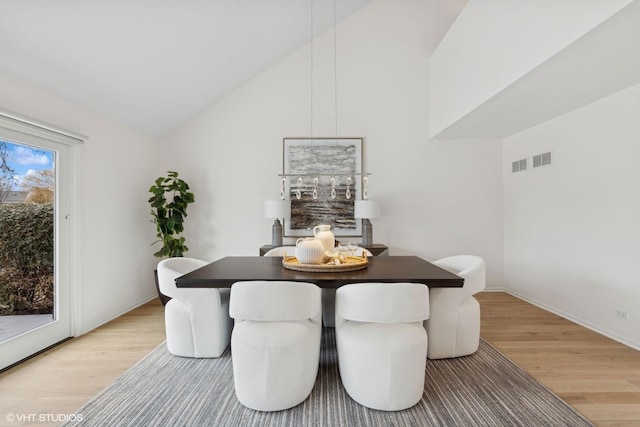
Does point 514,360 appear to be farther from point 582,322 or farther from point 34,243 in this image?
point 34,243

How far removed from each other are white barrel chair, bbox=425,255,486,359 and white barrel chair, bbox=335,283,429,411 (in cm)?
63

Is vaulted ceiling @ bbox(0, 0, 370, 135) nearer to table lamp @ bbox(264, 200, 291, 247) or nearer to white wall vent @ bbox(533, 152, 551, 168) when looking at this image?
table lamp @ bbox(264, 200, 291, 247)

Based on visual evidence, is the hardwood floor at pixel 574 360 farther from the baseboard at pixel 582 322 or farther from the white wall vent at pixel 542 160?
the white wall vent at pixel 542 160

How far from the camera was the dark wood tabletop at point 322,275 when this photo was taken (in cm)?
196

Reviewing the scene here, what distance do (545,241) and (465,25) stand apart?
2.84 m

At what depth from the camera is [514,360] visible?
240 centimetres

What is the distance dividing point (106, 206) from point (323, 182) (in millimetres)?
2776

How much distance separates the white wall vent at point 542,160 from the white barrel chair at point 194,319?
4118 millimetres

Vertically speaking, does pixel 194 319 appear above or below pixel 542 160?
below

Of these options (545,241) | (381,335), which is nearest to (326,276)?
(381,335)

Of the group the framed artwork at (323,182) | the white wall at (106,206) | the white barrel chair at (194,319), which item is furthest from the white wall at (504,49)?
the white wall at (106,206)

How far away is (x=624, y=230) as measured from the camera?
9.20ft

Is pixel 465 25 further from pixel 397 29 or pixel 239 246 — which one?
pixel 239 246

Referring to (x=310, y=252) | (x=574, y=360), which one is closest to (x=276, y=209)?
(x=310, y=252)
